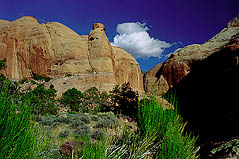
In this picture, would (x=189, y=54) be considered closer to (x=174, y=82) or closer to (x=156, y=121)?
(x=174, y=82)

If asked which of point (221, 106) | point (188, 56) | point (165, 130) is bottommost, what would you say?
point (221, 106)

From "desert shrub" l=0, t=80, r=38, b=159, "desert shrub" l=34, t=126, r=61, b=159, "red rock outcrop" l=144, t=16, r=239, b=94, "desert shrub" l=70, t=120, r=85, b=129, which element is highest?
"red rock outcrop" l=144, t=16, r=239, b=94

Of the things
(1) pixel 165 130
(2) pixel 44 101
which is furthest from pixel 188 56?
(1) pixel 165 130

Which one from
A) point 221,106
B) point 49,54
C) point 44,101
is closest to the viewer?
point 221,106

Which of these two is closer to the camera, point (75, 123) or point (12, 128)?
point (12, 128)

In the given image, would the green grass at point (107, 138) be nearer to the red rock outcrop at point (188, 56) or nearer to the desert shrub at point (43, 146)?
the desert shrub at point (43, 146)

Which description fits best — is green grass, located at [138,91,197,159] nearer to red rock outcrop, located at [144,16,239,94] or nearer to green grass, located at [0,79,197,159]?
green grass, located at [0,79,197,159]

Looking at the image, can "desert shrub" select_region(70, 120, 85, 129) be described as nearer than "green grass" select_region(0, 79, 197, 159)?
No

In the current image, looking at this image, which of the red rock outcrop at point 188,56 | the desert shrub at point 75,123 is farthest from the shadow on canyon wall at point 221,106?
the red rock outcrop at point 188,56

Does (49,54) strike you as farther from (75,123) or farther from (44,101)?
(75,123)

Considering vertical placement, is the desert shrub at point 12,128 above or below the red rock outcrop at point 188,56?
below

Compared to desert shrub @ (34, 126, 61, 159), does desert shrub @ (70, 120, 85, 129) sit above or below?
below

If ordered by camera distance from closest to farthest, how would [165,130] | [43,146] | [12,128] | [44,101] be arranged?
[12,128], [43,146], [165,130], [44,101]

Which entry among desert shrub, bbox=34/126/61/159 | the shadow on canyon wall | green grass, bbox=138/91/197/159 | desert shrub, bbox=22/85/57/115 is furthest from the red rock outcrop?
desert shrub, bbox=34/126/61/159
